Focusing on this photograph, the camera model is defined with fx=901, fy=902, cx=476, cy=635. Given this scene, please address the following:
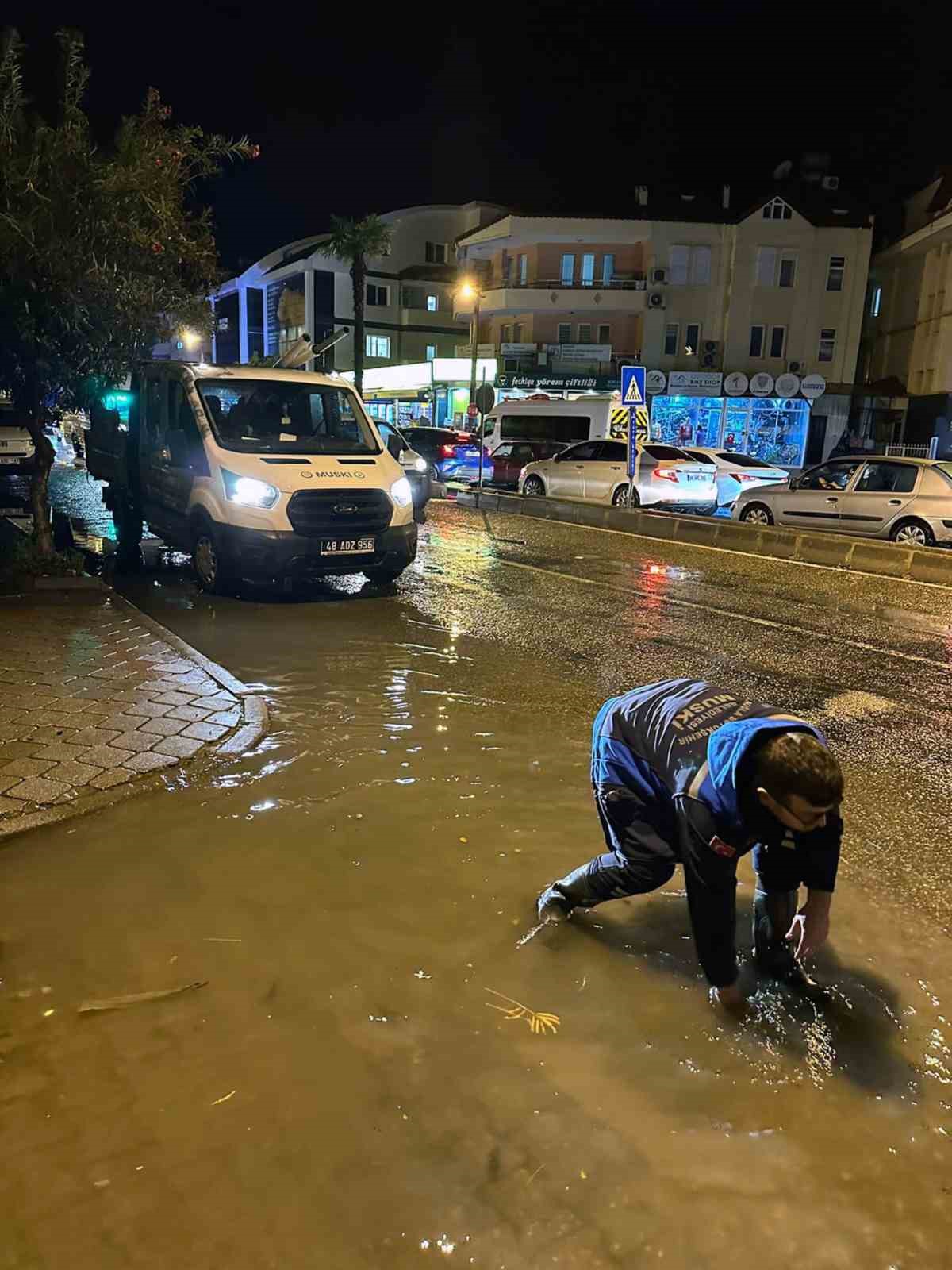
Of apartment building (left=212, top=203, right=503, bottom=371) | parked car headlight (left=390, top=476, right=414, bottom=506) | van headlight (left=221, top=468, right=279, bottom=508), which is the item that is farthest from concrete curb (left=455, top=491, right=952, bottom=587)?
apartment building (left=212, top=203, right=503, bottom=371)

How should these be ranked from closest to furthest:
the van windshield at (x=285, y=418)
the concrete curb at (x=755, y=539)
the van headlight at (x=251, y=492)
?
1. the van headlight at (x=251, y=492)
2. the van windshield at (x=285, y=418)
3. the concrete curb at (x=755, y=539)

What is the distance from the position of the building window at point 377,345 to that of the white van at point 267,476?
4480cm

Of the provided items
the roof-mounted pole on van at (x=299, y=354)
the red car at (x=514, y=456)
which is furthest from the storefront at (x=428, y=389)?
the roof-mounted pole on van at (x=299, y=354)

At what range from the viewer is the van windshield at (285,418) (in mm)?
8891

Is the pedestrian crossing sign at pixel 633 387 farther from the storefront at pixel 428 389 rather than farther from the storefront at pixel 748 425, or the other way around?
the storefront at pixel 428 389

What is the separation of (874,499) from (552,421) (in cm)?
1309

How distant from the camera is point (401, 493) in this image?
9109 mm

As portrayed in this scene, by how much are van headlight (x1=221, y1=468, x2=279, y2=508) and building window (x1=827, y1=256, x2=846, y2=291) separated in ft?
123

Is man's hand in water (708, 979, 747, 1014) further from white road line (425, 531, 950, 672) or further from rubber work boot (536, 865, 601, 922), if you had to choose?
white road line (425, 531, 950, 672)

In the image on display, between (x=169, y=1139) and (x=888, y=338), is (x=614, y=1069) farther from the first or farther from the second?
(x=888, y=338)

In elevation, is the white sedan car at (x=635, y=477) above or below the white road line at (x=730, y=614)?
above

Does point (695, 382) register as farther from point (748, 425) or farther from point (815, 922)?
point (815, 922)

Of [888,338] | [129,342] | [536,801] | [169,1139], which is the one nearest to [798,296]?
[888,338]

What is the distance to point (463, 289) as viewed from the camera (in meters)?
35.3
